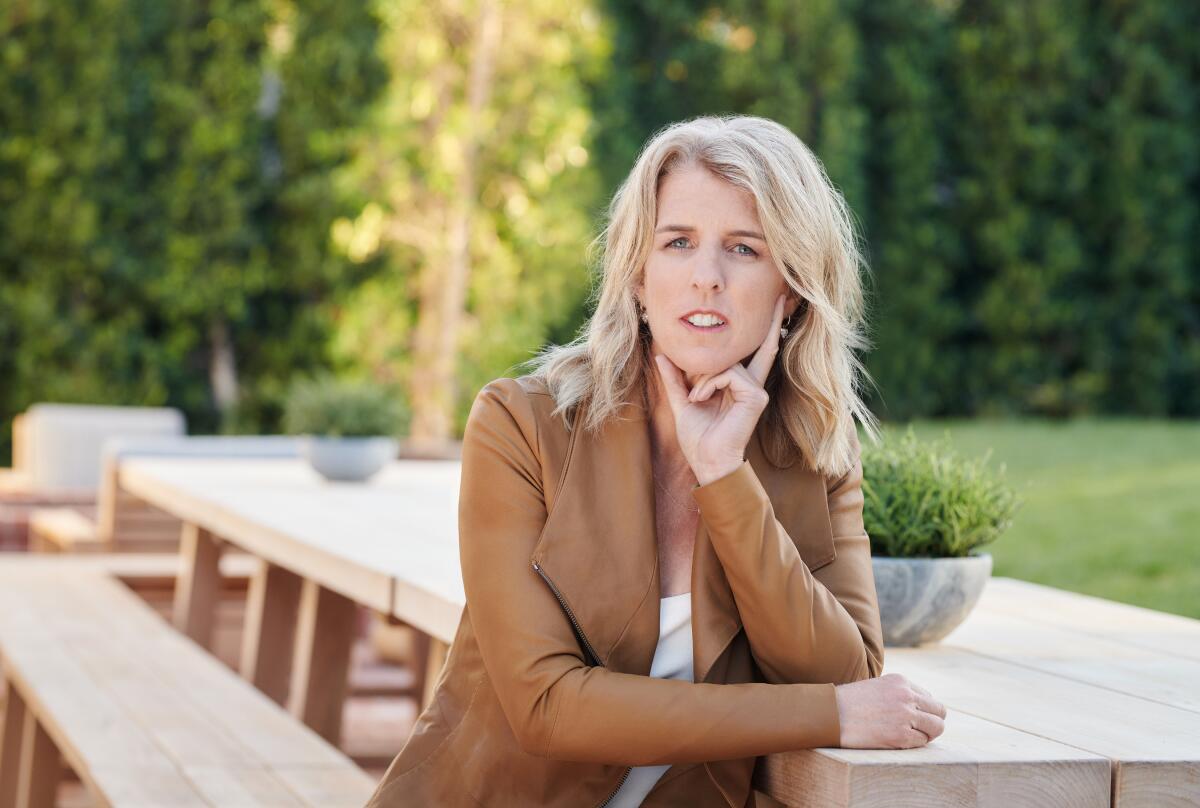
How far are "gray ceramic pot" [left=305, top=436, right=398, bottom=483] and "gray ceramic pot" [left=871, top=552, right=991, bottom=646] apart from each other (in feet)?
8.66

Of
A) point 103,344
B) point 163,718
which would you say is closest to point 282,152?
point 103,344

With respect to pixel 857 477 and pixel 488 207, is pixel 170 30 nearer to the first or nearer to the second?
→ pixel 488 207

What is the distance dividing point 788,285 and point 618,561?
43 cm

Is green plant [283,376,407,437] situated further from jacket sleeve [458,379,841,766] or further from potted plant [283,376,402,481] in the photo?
jacket sleeve [458,379,841,766]

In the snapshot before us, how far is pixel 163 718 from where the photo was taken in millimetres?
3270

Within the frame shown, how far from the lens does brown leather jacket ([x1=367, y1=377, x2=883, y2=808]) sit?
1.71 m

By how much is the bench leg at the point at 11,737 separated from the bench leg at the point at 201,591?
2.73 ft

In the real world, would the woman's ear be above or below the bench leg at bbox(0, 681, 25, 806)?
above

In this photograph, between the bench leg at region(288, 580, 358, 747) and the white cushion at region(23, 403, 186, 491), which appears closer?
the bench leg at region(288, 580, 358, 747)

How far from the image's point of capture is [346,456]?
470cm

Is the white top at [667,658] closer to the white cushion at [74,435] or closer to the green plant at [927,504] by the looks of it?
the green plant at [927,504]

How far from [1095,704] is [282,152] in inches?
336

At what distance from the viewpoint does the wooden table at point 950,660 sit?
159 centimetres

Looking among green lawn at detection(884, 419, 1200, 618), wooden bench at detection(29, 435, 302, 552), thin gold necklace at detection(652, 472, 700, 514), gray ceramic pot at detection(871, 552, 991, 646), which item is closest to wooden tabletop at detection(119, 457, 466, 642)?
wooden bench at detection(29, 435, 302, 552)
